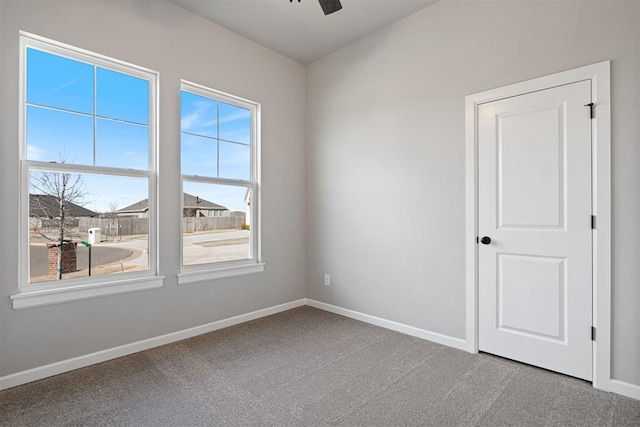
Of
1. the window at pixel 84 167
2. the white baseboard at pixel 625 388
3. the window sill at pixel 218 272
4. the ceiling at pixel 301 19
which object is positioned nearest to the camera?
the white baseboard at pixel 625 388

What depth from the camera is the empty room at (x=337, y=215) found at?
2.12 m

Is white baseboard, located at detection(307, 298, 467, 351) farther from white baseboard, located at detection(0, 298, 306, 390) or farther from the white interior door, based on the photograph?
white baseboard, located at detection(0, 298, 306, 390)

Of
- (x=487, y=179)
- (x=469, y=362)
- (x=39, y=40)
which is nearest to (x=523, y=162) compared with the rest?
(x=487, y=179)

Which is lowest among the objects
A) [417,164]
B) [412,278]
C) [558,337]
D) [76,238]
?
[558,337]

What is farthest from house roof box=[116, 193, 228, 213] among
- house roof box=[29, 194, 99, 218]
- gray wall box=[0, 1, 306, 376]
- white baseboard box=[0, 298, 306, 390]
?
white baseboard box=[0, 298, 306, 390]

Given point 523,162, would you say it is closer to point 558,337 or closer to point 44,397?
point 558,337

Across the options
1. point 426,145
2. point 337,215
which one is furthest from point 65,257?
point 426,145

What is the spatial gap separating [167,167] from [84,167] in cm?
63

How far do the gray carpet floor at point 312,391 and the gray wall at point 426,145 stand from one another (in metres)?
0.44

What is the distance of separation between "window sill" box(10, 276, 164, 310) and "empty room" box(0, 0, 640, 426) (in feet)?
0.05

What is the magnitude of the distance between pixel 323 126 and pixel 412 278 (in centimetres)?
211

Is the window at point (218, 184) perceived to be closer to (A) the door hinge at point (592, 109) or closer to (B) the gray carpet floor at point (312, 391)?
(B) the gray carpet floor at point (312, 391)

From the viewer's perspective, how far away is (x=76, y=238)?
8.46 ft

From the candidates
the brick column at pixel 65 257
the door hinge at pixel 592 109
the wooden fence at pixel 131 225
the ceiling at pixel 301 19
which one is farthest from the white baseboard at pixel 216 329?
the ceiling at pixel 301 19
